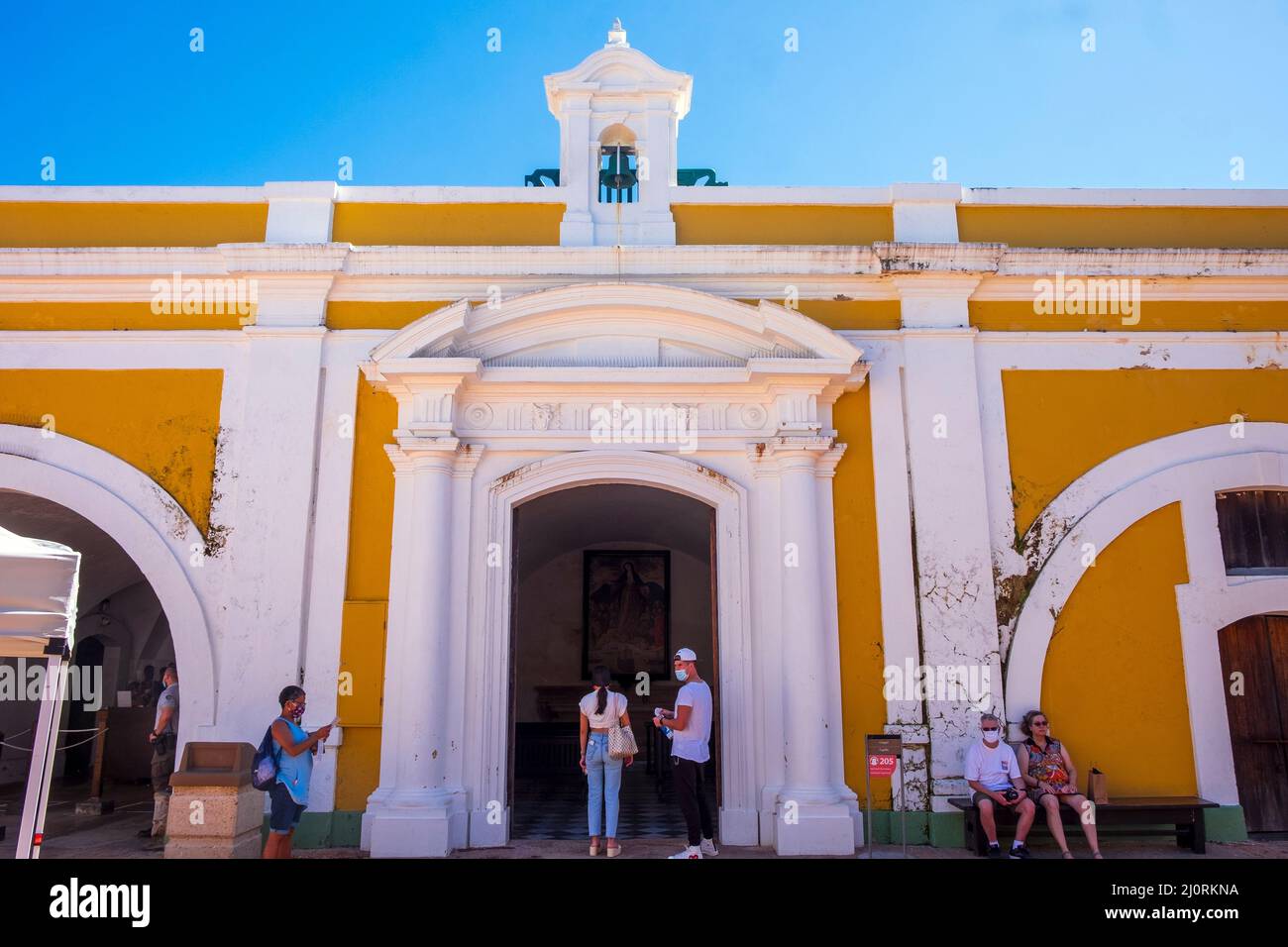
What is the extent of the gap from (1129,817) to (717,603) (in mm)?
3595

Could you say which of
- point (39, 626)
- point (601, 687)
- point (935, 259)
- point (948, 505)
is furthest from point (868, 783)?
point (39, 626)

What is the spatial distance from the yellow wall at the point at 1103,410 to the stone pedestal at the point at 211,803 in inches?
265

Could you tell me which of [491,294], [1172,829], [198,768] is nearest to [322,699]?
[198,768]

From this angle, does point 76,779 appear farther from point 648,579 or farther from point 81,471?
point 648,579

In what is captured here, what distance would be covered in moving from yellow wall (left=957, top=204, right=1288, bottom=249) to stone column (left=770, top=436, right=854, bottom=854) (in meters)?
2.90

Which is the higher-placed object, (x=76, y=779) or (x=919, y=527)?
(x=919, y=527)

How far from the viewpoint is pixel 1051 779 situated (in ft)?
25.0

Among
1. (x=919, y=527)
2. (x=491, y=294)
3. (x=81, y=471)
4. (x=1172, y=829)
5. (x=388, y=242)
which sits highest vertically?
(x=388, y=242)

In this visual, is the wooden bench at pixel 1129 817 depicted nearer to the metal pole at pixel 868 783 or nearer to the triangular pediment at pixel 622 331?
the metal pole at pixel 868 783

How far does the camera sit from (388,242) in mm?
9117

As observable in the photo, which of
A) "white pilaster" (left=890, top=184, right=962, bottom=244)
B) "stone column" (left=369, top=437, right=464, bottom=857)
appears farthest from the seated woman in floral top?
"stone column" (left=369, top=437, right=464, bottom=857)

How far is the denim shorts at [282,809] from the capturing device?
20.9ft
